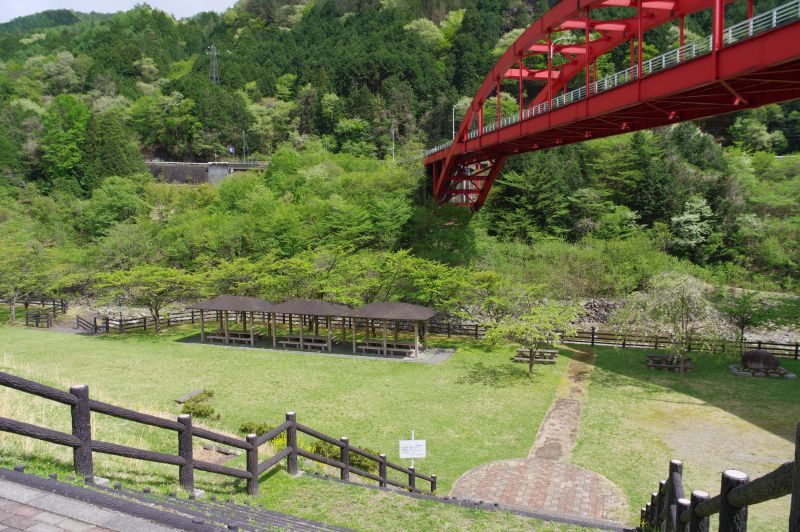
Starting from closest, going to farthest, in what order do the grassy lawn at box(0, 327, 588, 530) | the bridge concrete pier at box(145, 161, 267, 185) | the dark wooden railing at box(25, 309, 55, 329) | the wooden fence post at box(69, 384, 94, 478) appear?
the wooden fence post at box(69, 384, 94, 478) → the grassy lawn at box(0, 327, 588, 530) → the dark wooden railing at box(25, 309, 55, 329) → the bridge concrete pier at box(145, 161, 267, 185)

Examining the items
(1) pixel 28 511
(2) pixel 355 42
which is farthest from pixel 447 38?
(1) pixel 28 511

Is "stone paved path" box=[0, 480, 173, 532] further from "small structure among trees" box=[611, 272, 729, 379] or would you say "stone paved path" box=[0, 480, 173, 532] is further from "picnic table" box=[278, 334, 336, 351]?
"picnic table" box=[278, 334, 336, 351]

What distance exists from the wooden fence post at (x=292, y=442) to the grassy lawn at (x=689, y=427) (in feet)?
20.3

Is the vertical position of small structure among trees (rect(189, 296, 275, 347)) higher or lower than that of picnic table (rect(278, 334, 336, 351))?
higher

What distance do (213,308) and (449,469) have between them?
15.3m

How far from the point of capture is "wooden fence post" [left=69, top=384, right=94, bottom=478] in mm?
4199

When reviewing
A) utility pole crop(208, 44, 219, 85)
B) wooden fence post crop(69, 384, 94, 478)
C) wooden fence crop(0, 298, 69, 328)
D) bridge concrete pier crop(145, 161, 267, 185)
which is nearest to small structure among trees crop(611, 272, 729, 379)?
wooden fence post crop(69, 384, 94, 478)

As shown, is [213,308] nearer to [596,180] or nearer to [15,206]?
[596,180]

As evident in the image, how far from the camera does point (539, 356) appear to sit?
19.9 meters

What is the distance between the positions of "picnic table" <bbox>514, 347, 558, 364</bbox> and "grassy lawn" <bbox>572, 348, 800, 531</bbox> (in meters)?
1.77

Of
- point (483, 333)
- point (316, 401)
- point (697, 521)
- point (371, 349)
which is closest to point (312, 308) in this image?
point (371, 349)

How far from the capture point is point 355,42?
68.2 meters

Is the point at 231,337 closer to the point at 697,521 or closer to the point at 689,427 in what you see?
the point at 689,427

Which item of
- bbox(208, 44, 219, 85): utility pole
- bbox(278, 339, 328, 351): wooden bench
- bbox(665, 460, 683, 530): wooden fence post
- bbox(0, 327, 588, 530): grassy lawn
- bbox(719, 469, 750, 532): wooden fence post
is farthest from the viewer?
bbox(208, 44, 219, 85): utility pole
